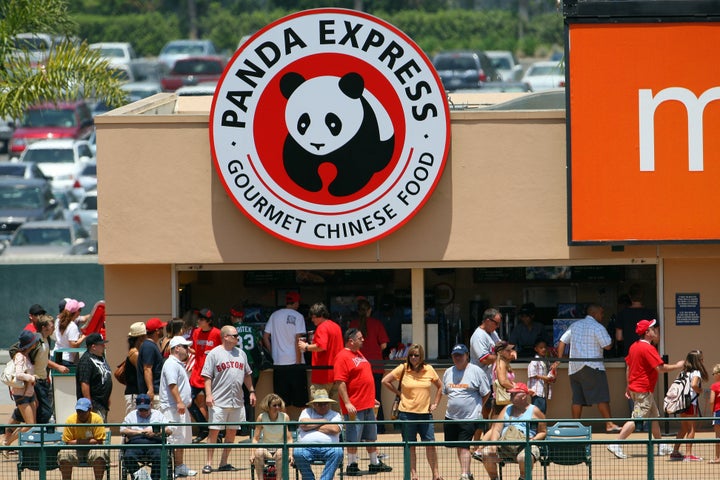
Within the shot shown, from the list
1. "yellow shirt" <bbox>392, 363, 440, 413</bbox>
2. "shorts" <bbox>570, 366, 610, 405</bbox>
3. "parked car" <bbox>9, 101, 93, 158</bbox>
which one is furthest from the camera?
"parked car" <bbox>9, 101, 93, 158</bbox>

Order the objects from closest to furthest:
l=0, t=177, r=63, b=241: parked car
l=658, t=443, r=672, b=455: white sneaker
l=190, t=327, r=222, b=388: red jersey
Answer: l=658, t=443, r=672, b=455: white sneaker → l=190, t=327, r=222, b=388: red jersey → l=0, t=177, r=63, b=241: parked car

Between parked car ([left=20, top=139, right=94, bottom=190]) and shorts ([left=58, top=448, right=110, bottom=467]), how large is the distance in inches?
1141

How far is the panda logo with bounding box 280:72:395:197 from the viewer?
1570 centimetres

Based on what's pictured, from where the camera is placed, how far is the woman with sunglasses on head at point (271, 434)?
12844 millimetres

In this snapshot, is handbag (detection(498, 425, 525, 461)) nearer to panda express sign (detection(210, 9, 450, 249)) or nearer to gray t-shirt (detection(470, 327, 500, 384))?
gray t-shirt (detection(470, 327, 500, 384))

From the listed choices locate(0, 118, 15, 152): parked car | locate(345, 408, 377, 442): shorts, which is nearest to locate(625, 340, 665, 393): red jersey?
locate(345, 408, 377, 442): shorts

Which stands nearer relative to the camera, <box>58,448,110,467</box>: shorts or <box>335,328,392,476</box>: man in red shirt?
<box>58,448,110,467</box>: shorts

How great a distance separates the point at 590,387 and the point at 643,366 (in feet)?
3.16

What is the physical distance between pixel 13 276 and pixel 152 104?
25.3ft

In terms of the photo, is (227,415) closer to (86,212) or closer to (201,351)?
(201,351)

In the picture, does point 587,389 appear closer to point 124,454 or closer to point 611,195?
point 611,195

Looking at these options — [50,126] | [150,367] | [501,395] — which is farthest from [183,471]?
[50,126]

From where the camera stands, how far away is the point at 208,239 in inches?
622

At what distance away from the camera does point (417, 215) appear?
622 inches
